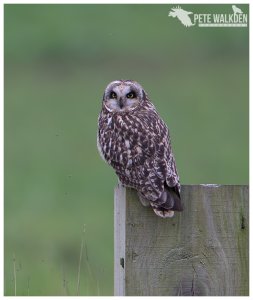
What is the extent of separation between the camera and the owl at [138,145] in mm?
4918

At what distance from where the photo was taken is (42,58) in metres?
18.8

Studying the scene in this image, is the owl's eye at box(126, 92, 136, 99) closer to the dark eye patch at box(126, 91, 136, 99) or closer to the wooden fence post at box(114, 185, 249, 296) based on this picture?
the dark eye patch at box(126, 91, 136, 99)

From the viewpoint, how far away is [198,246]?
446 centimetres

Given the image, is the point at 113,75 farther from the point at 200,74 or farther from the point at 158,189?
the point at 158,189

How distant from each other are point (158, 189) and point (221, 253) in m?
0.57

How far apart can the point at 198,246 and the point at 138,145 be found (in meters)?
1.02

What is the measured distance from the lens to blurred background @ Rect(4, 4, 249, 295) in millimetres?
9258

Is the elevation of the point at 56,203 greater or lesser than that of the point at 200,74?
lesser

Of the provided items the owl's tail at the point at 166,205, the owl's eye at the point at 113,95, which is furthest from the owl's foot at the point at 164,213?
the owl's eye at the point at 113,95

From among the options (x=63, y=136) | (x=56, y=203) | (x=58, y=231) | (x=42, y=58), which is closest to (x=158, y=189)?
(x=58, y=231)

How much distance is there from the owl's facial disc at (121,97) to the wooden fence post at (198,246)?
1481 mm

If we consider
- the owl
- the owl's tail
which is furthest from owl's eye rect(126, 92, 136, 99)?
the owl's tail

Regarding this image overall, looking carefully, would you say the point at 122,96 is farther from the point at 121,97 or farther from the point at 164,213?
the point at 164,213

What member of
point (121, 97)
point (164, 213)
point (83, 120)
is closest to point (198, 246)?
point (164, 213)
